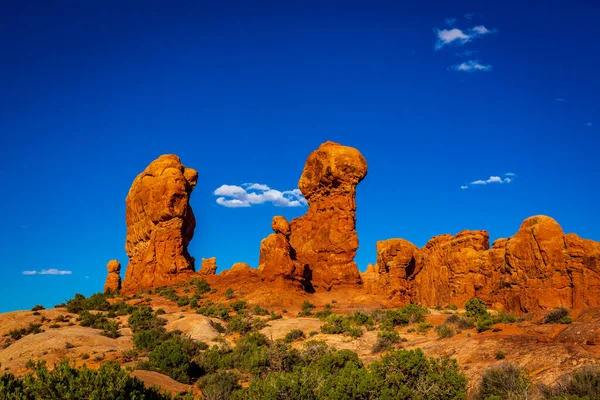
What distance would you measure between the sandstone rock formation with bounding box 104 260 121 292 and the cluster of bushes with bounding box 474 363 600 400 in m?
46.5

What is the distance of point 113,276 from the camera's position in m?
54.0

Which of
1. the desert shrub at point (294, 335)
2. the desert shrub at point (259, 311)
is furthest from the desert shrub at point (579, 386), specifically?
the desert shrub at point (259, 311)

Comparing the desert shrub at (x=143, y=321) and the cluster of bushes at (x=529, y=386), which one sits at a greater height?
the desert shrub at (x=143, y=321)

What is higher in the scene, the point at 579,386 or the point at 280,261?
the point at 280,261

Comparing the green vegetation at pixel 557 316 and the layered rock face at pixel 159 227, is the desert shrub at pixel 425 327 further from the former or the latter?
the layered rock face at pixel 159 227

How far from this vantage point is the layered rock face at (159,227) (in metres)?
50.8

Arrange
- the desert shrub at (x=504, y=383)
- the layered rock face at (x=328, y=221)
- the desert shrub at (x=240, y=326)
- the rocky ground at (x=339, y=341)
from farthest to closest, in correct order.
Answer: the layered rock face at (x=328, y=221), the desert shrub at (x=240, y=326), the rocky ground at (x=339, y=341), the desert shrub at (x=504, y=383)

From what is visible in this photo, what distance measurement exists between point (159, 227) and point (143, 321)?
1892cm

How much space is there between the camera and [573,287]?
29.6m

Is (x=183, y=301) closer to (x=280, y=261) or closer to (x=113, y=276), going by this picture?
(x=280, y=261)

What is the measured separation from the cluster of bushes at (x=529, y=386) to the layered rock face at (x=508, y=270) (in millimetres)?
18070

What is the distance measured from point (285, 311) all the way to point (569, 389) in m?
29.8

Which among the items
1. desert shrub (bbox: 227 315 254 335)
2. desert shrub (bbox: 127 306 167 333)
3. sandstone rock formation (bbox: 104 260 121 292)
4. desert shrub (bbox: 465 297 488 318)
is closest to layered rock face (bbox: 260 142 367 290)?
desert shrub (bbox: 227 315 254 335)

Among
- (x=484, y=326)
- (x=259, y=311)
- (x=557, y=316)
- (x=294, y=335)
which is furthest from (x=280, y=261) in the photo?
(x=557, y=316)
